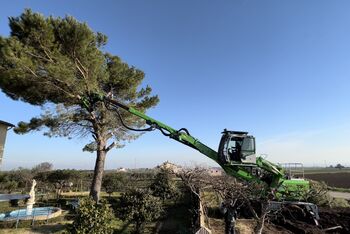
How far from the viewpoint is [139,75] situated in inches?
644

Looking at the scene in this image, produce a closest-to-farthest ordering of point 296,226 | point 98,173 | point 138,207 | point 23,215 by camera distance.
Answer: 1. point 296,226
2. point 138,207
3. point 23,215
4. point 98,173

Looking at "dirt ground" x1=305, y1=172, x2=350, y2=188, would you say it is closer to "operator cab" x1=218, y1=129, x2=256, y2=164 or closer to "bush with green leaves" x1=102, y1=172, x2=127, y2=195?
"bush with green leaves" x1=102, y1=172, x2=127, y2=195

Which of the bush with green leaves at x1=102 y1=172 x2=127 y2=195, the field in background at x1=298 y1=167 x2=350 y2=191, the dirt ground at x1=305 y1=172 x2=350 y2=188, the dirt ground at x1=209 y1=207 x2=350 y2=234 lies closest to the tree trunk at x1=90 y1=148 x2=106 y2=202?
the dirt ground at x1=209 y1=207 x2=350 y2=234

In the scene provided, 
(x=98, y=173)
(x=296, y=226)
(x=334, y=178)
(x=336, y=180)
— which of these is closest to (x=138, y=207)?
(x=98, y=173)

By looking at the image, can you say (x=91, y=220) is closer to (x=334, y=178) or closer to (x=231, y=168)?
(x=231, y=168)

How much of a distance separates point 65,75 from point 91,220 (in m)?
6.26

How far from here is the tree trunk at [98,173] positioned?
1474 centimetres

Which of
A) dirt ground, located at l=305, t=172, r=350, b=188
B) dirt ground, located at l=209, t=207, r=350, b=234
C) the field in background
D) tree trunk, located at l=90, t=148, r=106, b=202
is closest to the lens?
dirt ground, located at l=209, t=207, r=350, b=234

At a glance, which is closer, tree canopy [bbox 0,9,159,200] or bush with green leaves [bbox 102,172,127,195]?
tree canopy [bbox 0,9,159,200]

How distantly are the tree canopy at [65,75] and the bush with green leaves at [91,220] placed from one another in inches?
143

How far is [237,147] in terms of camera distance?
27.2 feet

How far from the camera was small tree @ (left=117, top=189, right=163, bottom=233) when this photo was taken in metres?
10.7

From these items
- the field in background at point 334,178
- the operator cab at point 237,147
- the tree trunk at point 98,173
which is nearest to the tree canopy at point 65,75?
the tree trunk at point 98,173

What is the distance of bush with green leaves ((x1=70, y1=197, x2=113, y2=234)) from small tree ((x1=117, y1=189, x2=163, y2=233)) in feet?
6.58
